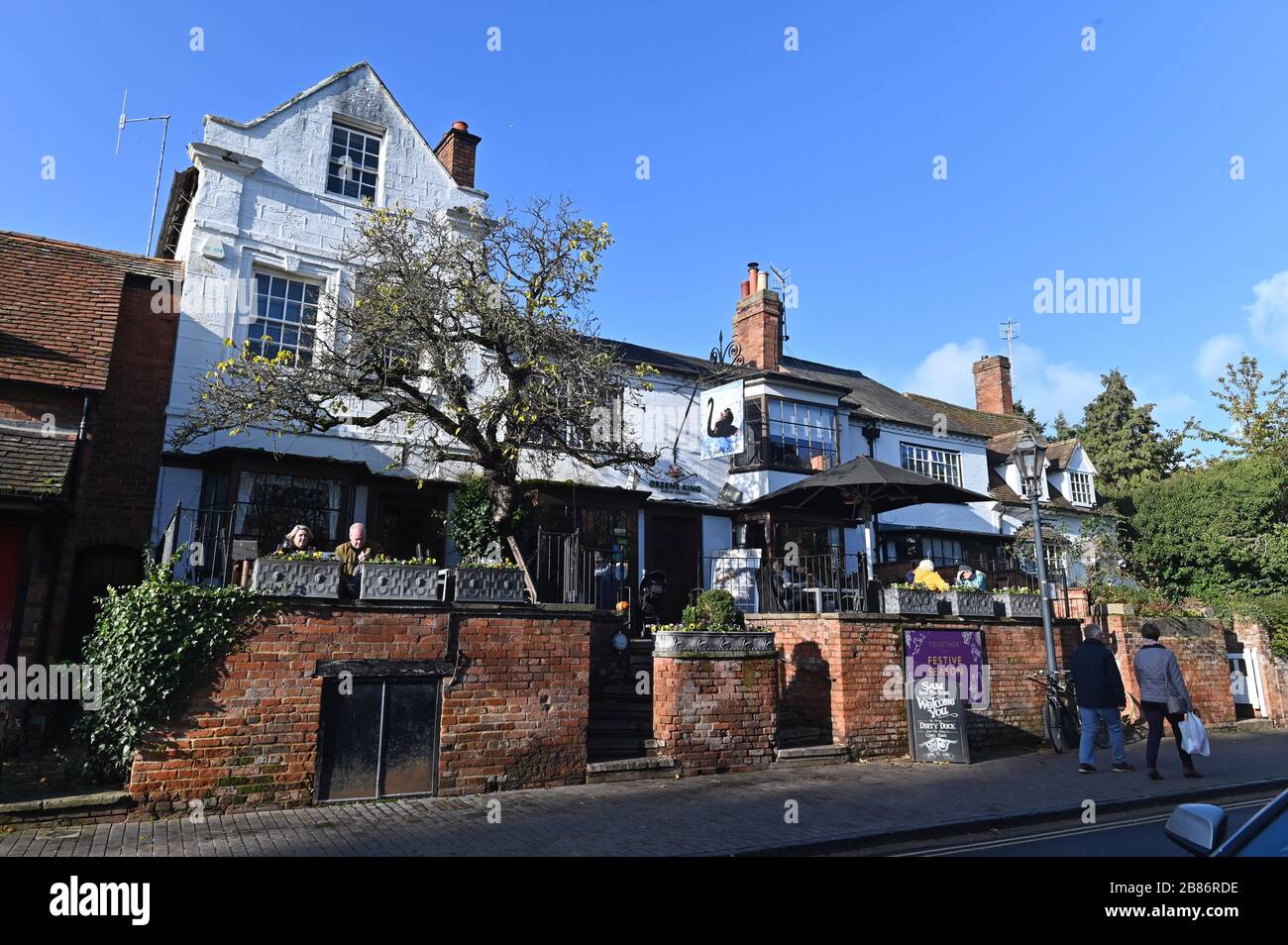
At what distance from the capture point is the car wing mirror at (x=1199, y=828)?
3.05 metres

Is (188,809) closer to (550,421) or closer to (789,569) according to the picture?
(550,421)

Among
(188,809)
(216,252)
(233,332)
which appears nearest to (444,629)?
(188,809)

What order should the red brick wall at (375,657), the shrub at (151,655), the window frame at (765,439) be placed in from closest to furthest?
the shrub at (151,655)
the red brick wall at (375,657)
the window frame at (765,439)

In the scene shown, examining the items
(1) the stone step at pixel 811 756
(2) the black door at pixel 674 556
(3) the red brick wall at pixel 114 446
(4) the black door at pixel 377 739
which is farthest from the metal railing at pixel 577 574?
(3) the red brick wall at pixel 114 446

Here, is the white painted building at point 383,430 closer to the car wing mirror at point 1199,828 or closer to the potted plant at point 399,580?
the potted plant at point 399,580

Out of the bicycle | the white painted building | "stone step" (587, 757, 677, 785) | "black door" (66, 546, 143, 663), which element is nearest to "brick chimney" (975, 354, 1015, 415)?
the white painted building

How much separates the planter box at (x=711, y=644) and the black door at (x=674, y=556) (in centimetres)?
677

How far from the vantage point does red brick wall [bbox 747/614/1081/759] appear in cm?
1174

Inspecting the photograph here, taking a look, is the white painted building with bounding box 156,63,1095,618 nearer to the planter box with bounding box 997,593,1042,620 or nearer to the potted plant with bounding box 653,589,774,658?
the potted plant with bounding box 653,589,774,658

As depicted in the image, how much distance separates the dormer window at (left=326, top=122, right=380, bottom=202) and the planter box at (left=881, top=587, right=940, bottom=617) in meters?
12.2

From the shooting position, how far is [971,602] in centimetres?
1335

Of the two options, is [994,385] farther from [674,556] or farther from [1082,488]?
[674,556]

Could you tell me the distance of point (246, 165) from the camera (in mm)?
14133

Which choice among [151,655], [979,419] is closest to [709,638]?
[151,655]
